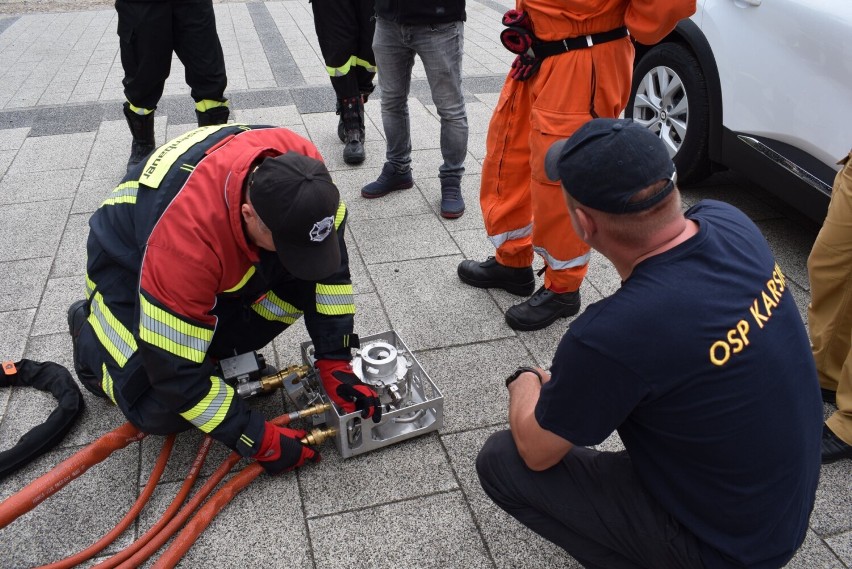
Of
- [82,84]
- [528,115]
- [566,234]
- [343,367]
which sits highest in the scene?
[528,115]

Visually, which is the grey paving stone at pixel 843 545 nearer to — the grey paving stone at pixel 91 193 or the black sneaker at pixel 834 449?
the black sneaker at pixel 834 449

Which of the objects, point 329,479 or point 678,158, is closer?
point 329,479

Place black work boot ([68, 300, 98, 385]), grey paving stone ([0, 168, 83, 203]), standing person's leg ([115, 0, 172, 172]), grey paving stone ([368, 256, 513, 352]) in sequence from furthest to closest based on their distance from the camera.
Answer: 1. grey paving stone ([0, 168, 83, 203])
2. standing person's leg ([115, 0, 172, 172])
3. grey paving stone ([368, 256, 513, 352])
4. black work boot ([68, 300, 98, 385])

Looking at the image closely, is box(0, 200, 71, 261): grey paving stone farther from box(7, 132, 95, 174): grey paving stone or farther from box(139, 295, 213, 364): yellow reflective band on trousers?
box(139, 295, 213, 364): yellow reflective band on trousers

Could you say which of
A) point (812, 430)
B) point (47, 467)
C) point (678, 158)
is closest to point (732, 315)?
point (812, 430)

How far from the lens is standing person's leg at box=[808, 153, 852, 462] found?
249cm

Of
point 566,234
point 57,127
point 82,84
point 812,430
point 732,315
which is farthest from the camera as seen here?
point 82,84

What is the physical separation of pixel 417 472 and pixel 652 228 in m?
1.33

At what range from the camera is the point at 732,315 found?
147 cm

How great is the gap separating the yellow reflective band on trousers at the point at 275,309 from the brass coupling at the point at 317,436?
0.50m

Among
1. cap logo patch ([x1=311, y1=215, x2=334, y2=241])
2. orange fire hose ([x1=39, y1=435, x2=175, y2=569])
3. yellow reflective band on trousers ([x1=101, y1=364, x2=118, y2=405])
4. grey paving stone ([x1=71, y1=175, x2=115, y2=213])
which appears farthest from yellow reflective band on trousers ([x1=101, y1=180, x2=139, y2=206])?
grey paving stone ([x1=71, y1=175, x2=115, y2=213])

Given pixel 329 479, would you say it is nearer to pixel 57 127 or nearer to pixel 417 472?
pixel 417 472

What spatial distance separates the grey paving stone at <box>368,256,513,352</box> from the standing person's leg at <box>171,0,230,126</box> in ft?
6.00

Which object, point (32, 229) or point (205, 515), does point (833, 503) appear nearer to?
point (205, 515)
